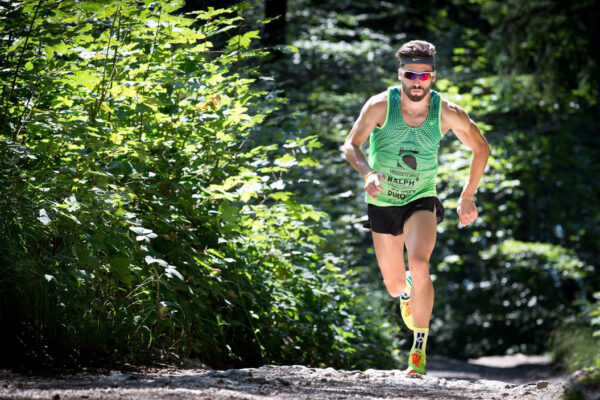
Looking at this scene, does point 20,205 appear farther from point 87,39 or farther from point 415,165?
point 415,165

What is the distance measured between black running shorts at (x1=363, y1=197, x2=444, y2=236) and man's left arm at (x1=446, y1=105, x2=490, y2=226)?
194 mm

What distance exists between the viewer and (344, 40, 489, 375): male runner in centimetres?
495

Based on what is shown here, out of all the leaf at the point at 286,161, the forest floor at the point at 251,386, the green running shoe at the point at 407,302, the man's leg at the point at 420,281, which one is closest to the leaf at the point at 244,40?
the leaf at the point at 286,161

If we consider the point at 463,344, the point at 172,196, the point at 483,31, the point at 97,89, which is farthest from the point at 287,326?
the point at 483,31

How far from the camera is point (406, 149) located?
5078mm

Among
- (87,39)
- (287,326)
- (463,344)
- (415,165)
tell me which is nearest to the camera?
(87,39)

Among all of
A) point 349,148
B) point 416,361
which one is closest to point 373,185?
point 349,148

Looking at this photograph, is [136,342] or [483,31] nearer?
[136,342]

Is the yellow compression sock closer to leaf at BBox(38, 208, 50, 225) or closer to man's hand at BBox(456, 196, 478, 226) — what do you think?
man's hand at BBox(456, 196, 478, 226)

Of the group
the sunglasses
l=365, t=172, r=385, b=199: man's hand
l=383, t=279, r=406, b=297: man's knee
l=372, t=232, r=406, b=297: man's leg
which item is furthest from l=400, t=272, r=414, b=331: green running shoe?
the sunglasses

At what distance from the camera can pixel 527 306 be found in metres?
15.9

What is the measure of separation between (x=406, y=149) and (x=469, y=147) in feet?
1.53

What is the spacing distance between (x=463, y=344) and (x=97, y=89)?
13854 mm

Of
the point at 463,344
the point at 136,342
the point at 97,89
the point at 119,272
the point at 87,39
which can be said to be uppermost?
the point at 87,39
